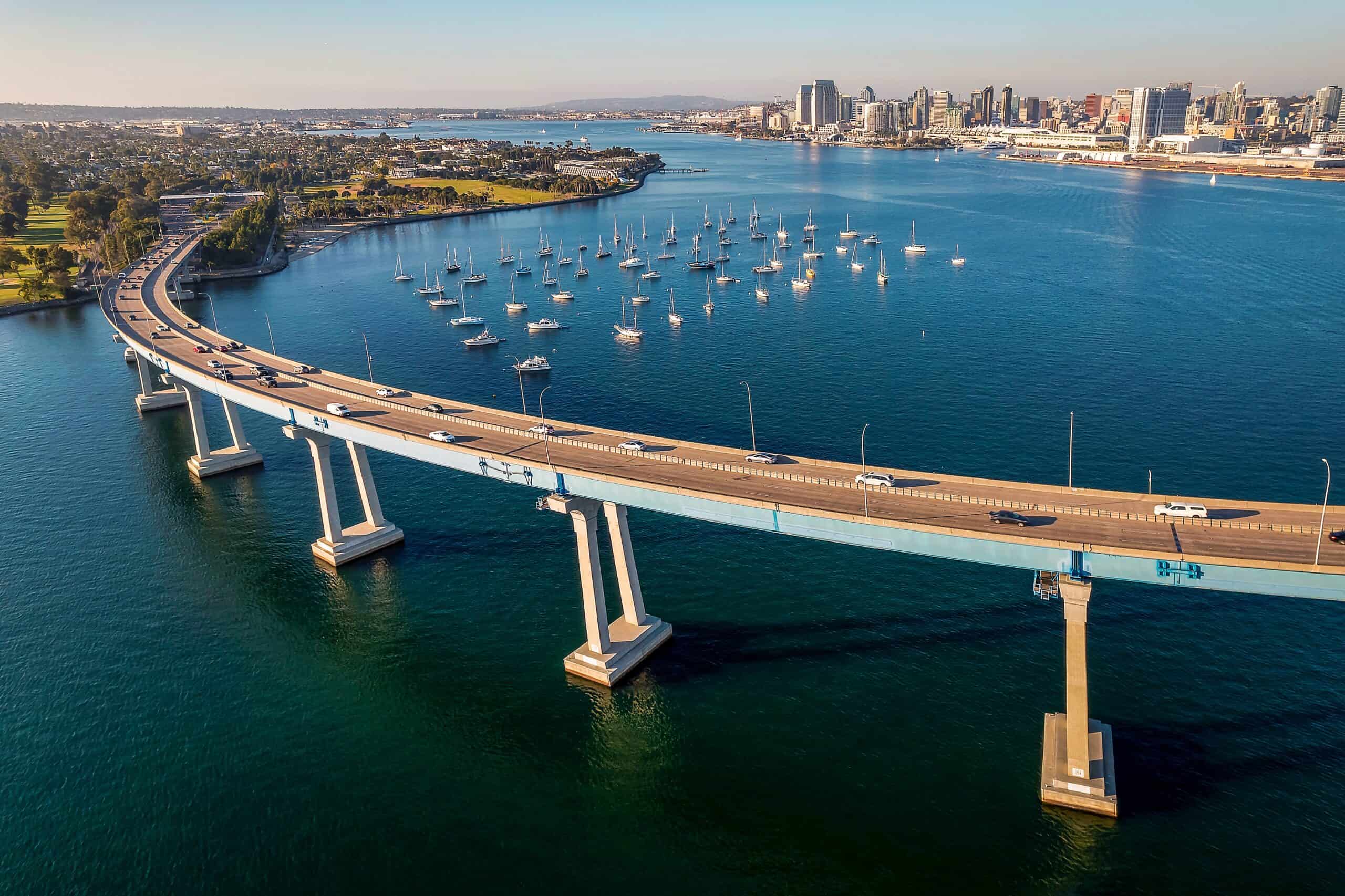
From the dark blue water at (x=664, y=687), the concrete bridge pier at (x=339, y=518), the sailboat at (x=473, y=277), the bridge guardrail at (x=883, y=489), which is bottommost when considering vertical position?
the dark blue water at (x=664, y=687)

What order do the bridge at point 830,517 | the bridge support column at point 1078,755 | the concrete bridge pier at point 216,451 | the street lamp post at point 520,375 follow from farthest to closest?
the street lamp post at point 520,375 → the concrete bridge pier at point 216,451 → the bridge support column at point 1078,755 → the bridge at point 830,517

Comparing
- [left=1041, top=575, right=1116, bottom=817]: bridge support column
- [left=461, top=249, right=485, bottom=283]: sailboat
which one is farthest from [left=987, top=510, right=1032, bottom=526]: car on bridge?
[left=461, top=249, right=485, bottom=283]: sailboat

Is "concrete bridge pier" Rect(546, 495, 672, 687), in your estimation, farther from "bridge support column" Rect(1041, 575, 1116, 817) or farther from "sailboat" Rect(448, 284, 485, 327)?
"sailboat" Rect(448, 284, 485, 327)

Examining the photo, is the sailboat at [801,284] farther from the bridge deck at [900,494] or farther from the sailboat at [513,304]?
the bridge deck at [900,494]

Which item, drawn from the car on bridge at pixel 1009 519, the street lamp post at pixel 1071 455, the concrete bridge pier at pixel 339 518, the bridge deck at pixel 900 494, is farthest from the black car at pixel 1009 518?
the concrete bridge pier at pixel 339 518

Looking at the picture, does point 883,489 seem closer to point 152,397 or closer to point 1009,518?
point 1009,518
